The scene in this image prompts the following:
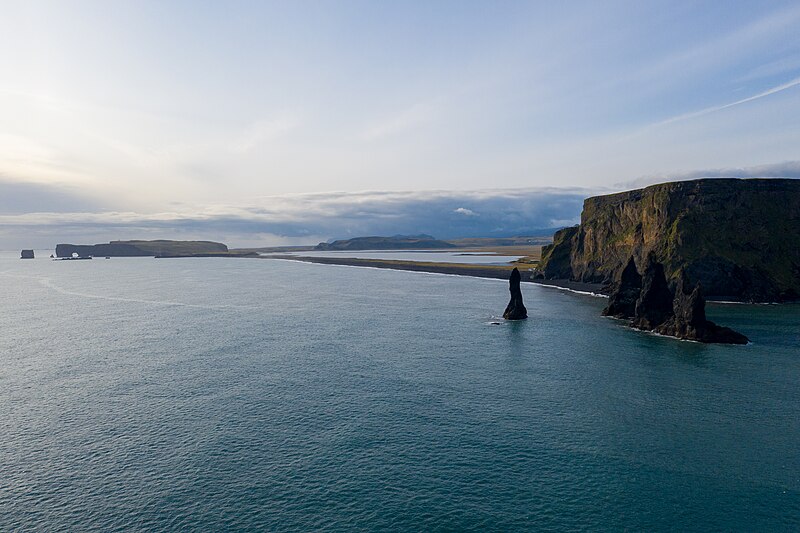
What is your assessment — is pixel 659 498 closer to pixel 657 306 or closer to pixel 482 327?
pixel 482 327

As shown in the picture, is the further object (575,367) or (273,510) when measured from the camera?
(575,367)

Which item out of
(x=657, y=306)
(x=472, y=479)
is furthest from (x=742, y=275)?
(x=472, y=479)

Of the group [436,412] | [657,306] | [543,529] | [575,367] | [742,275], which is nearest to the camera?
[543,529]

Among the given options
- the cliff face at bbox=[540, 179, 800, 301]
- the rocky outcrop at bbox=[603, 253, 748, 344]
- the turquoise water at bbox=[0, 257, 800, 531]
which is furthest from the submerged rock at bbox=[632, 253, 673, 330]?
the cliff face at bbox=[540, 179, 800, 301]

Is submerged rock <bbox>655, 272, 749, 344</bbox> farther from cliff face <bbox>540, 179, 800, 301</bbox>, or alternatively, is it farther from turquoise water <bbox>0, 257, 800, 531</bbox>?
cliff face <bbox>540, 179, 800, 301</bbox>

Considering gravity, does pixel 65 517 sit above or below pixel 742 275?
below

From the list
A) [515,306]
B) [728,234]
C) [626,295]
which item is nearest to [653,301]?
[626,295]

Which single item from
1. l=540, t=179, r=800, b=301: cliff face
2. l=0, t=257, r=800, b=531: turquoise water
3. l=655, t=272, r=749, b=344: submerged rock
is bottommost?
l=0, t=257, r=800, b=531: turquoise water

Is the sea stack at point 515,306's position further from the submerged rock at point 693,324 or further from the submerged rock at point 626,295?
the submerged rock at point 693,324
